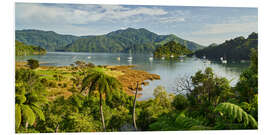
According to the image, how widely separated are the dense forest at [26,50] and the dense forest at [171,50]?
2.73m

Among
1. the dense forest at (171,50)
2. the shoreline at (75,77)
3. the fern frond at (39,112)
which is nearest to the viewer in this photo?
the fern frond at (39,112)

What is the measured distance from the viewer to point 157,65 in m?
5.12

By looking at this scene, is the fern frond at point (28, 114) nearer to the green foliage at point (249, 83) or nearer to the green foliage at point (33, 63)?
the green foliage at point (33, 63)

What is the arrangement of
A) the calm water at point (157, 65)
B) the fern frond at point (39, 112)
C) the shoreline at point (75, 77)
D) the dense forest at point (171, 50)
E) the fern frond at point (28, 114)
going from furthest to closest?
the dense forest at point (171, 50) < the calm water at point (157, 65) < the shoreline at point (75, 77) < the fern frond at point (39, 112) < the fern frond at point (28, 114)

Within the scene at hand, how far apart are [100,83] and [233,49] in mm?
3192

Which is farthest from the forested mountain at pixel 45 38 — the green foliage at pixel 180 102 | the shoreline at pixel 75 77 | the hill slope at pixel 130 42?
the green foliage at pixel 180 102

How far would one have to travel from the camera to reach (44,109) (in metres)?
4.25

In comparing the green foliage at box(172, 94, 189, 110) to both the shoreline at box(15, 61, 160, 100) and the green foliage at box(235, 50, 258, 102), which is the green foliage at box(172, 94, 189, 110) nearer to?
the shoreline at box(15, 61, 160, 100)

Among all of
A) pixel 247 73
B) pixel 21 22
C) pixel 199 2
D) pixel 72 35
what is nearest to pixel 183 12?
pixel 199 2

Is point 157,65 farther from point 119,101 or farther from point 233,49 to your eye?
point 233,49

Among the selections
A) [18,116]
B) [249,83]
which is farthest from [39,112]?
[249,83]

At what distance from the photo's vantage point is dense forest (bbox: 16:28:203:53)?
15.5 ft

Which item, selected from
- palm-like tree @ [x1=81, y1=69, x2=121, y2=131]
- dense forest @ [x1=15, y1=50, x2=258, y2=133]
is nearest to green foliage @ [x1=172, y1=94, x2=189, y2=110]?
dense forest @ [x1=15, y1=50, x2=258, y2=133]

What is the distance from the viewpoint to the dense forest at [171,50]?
5070 mm
